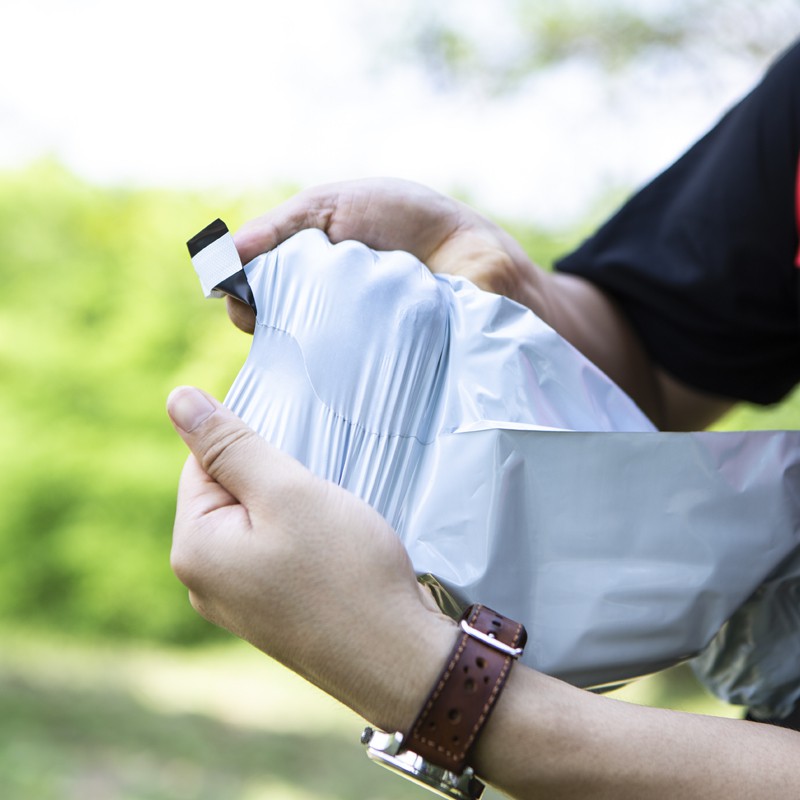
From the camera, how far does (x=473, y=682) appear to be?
677 mm

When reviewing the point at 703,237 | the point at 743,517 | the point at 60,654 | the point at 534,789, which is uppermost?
the point at 703,237

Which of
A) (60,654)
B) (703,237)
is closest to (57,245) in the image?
(60,654)

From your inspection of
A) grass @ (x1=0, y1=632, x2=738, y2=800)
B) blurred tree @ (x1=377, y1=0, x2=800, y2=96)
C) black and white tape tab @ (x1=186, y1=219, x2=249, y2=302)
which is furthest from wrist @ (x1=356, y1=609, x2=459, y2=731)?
blurred tree @ (x1=377, y1=0, x2=800, y2=96)

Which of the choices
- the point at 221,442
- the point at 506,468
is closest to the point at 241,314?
the point at 221,442

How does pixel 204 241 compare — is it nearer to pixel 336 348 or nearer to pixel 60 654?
pixel 336 348

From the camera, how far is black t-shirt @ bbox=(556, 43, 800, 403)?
108 cm

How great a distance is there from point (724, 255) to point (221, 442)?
2.17ft

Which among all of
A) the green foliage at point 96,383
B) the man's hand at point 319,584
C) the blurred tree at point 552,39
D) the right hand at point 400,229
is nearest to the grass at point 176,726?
the green foliage at point 96,383

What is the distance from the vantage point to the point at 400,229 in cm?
95

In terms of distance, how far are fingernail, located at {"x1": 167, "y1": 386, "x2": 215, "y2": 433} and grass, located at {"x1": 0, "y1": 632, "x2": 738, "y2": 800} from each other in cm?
177

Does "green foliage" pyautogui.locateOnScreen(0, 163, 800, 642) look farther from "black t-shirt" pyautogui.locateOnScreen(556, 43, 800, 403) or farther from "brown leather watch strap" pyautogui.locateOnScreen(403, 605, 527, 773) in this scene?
"brown leather watch strap" pyautogui.locateOnScreen(403, 605, 527, 773)

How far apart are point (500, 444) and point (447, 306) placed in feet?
0.48

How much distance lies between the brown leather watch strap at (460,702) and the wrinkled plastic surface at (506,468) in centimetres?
8

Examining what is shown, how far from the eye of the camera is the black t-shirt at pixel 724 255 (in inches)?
42.5
